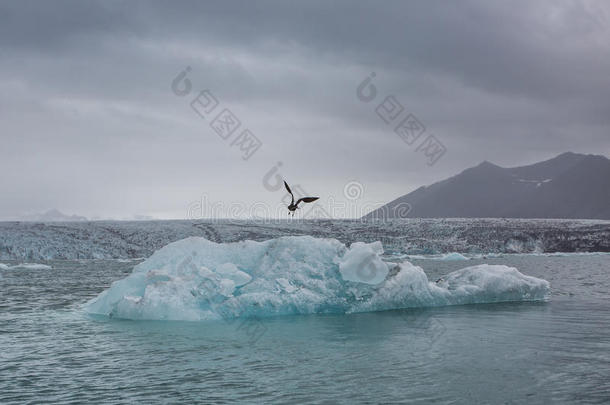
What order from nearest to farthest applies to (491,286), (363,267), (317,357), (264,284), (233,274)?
1. (317,357)
2. (264,284)
3. (233,274)
4. (363,267)
5. (491,286)

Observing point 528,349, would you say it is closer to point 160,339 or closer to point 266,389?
point 266,389

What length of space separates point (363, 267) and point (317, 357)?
7.63 m

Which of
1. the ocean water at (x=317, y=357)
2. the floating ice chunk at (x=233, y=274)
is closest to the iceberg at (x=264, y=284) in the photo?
the floating ice chunk at (x=233, y=274)

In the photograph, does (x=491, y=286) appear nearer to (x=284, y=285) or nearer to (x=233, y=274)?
(x=284, y=285)

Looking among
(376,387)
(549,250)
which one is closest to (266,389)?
(376,387)

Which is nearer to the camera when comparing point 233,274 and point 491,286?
point 233,274

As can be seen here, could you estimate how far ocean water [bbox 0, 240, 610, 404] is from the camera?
34.1 ft

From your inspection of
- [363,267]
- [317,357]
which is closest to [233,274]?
[363,267]

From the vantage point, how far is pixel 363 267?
816 inches

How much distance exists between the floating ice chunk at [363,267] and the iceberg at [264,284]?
37 millimetres

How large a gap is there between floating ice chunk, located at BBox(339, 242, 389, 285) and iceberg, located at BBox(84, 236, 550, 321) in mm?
37

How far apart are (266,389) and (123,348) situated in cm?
567

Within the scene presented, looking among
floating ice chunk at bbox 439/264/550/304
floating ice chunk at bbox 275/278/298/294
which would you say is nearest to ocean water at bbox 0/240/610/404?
floating ice chunk at bbox 275/278/298/294

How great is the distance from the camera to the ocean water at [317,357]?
10391 mm
